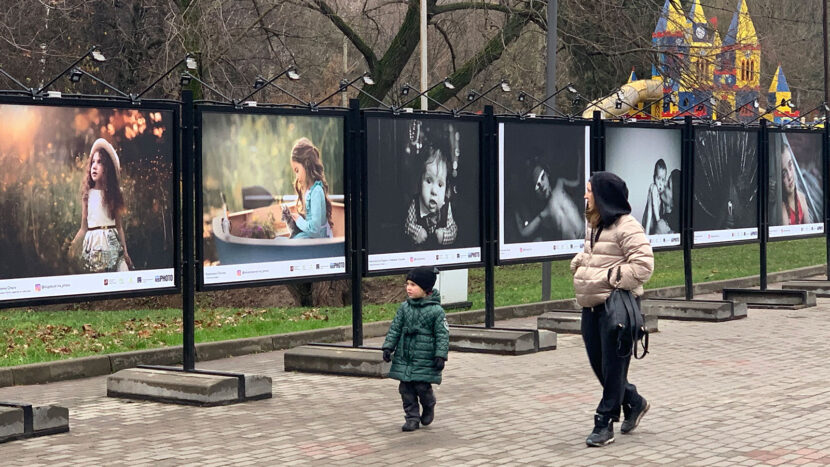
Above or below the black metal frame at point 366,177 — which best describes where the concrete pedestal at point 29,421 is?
below

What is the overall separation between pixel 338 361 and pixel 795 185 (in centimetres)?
975

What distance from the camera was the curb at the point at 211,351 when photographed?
1193 cm

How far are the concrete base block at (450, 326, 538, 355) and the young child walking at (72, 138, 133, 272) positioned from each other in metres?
4.47

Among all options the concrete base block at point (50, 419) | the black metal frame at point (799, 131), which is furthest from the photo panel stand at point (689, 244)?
the concrete base block at point (50, 419)

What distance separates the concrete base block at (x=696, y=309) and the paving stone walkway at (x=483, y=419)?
326 centimetres

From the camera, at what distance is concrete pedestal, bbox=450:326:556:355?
1384 centimetres

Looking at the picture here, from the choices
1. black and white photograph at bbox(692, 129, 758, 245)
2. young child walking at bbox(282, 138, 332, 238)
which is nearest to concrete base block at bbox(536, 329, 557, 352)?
young child walking at bbox(282, 138, 332, 238)

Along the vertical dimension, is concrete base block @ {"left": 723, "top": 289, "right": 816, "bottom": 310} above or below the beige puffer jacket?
below

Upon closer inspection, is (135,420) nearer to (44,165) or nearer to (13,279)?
(13,279)

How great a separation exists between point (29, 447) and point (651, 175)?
9.85 m

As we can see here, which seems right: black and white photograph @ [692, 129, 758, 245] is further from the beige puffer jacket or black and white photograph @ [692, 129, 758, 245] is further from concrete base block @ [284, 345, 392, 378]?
the beige puffer jacket

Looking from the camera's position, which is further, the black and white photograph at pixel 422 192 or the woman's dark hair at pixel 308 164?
the black and white photograph at pixel 422 192

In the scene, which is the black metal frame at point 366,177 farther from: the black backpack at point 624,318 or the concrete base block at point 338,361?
the black backpack at point 624,318

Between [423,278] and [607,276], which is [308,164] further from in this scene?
[607,276]
